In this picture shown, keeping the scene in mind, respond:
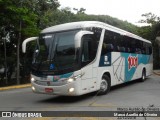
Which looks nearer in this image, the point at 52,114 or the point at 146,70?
the point at 52,114

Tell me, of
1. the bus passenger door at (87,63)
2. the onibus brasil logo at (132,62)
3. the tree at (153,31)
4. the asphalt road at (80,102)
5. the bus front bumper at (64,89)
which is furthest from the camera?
the tree at (153,31)

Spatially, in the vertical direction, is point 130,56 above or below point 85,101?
above

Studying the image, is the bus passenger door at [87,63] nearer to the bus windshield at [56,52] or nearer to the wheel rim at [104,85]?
the bus windshield at [56,52]

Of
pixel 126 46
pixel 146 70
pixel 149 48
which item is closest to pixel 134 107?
pixel 126 46

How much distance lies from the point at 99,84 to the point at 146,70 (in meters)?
8.79

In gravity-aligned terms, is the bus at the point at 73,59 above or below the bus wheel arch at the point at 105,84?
above

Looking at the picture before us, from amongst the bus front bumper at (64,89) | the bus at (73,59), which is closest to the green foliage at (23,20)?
the bus at (73,59)

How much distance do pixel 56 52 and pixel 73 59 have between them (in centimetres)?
77

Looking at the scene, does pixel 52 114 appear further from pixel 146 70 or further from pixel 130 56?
pixel 146 70

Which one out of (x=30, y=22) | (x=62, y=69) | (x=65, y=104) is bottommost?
(x=65, y=104)

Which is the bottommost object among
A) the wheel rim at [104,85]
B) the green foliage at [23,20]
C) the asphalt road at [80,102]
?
the asphalt road at [80,102]

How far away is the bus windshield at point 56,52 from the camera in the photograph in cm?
1114

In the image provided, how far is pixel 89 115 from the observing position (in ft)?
29.9

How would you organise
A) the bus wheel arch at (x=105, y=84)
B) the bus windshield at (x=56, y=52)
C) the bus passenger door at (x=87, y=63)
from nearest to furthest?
the bus windshield at (x=56, y=52), the bus passenger door at (x=87, y=63), the bus wheel arch at (x=105, y=84)
